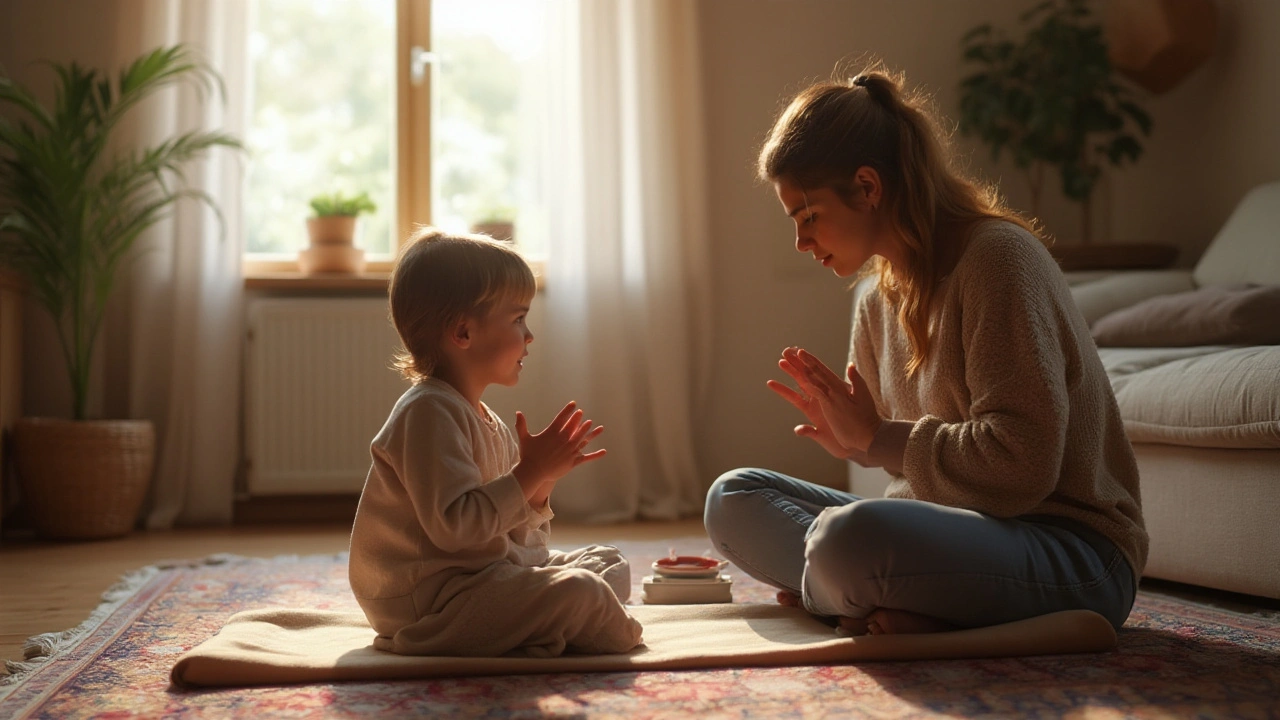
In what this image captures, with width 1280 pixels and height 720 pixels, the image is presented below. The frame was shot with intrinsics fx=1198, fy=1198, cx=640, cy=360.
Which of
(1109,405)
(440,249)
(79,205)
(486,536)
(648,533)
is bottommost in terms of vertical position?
(648,533)

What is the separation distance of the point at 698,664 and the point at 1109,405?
66 cm

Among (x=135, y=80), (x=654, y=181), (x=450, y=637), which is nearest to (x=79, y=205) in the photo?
(x=135, y=80)

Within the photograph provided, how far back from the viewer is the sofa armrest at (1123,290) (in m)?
2.91

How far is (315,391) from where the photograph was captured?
3.63 m

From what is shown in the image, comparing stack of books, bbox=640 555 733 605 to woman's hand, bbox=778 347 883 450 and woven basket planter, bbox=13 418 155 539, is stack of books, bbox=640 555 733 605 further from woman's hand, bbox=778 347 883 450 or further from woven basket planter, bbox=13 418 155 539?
woven basket planter, bbox=13 418 155 539

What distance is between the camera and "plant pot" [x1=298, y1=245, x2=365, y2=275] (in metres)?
3.69

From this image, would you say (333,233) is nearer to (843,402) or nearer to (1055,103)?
(1055,103)

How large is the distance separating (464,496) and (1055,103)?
2731 mm

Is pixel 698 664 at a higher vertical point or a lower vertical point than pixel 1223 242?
lower

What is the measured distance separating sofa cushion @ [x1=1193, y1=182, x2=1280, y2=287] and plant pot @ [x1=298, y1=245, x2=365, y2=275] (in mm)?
2412

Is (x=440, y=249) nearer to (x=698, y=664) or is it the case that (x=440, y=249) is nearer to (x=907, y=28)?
(x=698, y=664)

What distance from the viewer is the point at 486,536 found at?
151 centimetres

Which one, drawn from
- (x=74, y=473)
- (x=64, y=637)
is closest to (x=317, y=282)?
(x=74, y=473)

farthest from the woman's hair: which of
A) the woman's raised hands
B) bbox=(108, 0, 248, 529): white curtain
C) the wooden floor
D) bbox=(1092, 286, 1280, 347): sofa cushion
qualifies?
bbox=(108, 0, 248, 529): white curtain
